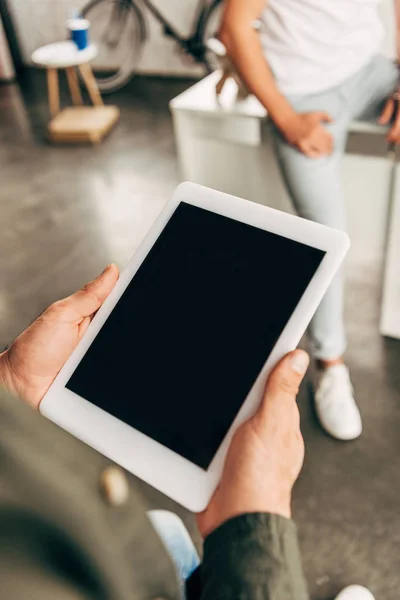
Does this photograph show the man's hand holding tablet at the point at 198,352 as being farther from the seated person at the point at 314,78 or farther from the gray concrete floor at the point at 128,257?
the gray concrete floor at the point at 128,257

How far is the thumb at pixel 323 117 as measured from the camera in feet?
3.76

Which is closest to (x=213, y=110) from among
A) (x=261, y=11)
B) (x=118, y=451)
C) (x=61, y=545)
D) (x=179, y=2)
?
(x=261, y=11)

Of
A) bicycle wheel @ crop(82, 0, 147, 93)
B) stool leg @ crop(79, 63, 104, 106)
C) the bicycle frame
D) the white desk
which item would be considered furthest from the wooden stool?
the white desk

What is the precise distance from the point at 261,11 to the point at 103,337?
792 millimetres

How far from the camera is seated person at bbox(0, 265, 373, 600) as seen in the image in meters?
0.34

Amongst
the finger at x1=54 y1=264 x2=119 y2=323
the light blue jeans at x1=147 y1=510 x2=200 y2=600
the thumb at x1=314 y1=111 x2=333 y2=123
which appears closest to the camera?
the light blue jeans at x1=147 y1=510 x2=200 y2=600

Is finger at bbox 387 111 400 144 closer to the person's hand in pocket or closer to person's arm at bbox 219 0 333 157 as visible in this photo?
the person's hand in pocket

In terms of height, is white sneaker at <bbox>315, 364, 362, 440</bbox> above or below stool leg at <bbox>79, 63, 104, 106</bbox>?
below

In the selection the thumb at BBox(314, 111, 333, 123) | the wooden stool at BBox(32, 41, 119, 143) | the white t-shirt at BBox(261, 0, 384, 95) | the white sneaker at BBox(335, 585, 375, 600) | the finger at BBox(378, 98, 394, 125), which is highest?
the white t-shirt at BBox(261, 0, 384, 95)

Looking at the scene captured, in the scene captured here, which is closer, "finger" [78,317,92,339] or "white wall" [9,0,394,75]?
"finger" [78,317,92,339]

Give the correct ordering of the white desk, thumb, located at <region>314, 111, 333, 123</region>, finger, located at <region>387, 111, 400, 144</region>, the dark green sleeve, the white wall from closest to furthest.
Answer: the dark green sleeve
thumb, located at <region>314, 111, 333, 123</region>
finger, located at <region>387, 111, 400, 144</region>
the white desk
the white wall

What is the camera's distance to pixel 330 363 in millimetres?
1392

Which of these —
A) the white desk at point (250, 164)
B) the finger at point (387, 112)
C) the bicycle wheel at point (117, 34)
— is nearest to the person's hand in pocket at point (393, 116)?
the finger at point (387, 112)

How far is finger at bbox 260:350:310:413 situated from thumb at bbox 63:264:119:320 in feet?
1.07
